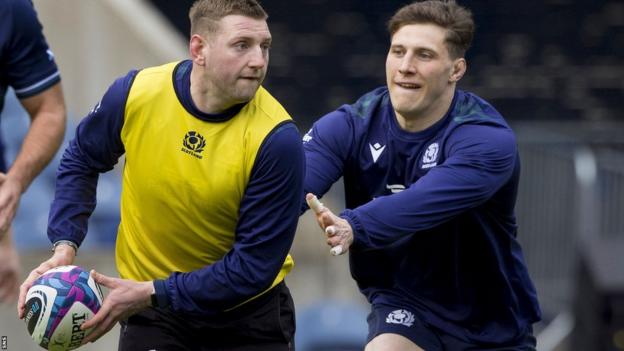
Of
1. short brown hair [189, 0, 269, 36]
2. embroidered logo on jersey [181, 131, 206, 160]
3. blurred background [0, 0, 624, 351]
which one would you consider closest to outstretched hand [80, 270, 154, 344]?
embroidered logo on jersey [181, 131, 206, 160]

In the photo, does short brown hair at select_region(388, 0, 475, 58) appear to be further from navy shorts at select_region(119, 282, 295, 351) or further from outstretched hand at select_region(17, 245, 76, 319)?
outstretched hand at select_region(17, 245, 76, 319)

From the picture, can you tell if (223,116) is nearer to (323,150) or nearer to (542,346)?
(323,150)

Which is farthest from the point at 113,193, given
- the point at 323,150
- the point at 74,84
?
the point at 323,150

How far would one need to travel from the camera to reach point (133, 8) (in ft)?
39.0

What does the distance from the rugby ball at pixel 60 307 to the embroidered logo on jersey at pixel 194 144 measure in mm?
618

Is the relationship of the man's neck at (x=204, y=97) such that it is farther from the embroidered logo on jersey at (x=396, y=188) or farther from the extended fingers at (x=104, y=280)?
the embroidered logo on jersey at (x=396, y=188)

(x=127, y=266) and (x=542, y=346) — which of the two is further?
(x=542, y=346)

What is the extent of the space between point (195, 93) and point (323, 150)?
0.77 meters

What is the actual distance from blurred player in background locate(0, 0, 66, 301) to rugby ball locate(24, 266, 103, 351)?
954 millimetres

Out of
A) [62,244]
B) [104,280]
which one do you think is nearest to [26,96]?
[62,244]

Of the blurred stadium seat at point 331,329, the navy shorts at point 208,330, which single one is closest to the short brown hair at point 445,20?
the navy shorts at point 208,330

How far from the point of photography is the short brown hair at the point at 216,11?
5078 mm

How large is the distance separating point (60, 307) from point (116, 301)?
0.66 ft

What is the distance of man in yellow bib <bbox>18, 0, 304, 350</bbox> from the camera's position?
5078 millimetres
